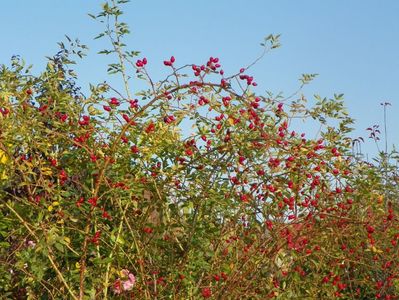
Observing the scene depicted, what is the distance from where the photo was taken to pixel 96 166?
17.9 feet

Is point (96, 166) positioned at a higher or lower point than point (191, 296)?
higher

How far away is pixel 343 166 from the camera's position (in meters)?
6.40

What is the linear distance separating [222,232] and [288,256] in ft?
2.57

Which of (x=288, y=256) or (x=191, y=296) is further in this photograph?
(x=288, y=256)

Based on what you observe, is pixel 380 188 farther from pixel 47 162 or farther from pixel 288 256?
pixel 47 162

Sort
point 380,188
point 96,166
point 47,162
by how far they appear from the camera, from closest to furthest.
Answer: point 96,166, point 47,162, point 380,188

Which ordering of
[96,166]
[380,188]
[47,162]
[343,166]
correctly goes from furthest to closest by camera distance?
[380,188]
[343,166]
[47,162]
[96,166]

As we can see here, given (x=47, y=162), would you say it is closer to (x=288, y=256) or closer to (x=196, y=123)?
(x=196, y=123)

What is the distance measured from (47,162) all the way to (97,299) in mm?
1100

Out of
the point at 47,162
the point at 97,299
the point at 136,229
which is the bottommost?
the point at 97,299

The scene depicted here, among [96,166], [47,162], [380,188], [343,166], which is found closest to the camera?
[96,166]

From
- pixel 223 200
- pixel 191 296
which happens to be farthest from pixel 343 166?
pixel 191 296

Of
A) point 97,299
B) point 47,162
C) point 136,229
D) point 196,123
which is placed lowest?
point 97,299

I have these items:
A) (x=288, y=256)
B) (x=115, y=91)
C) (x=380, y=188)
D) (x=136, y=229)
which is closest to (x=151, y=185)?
(x=136, y=229)
